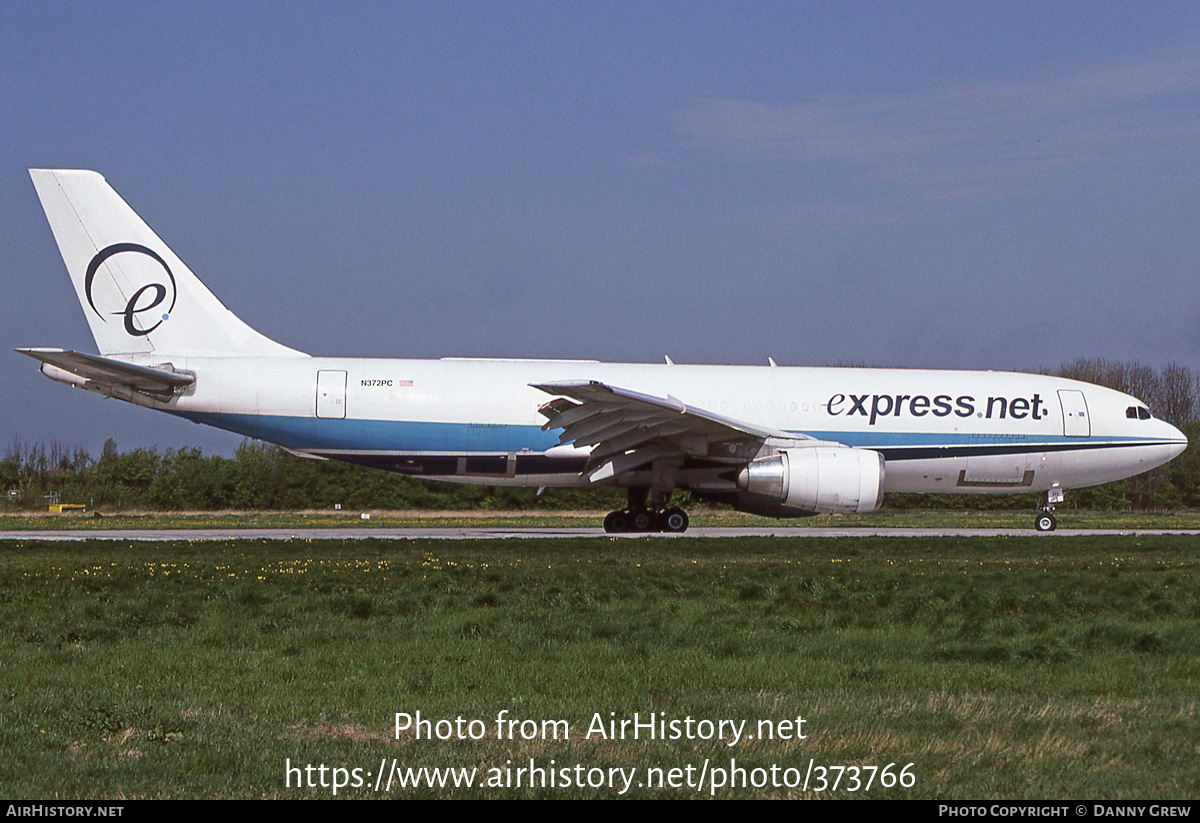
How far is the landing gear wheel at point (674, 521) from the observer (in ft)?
76.0

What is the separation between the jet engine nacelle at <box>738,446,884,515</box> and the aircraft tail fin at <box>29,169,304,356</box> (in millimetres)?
11019

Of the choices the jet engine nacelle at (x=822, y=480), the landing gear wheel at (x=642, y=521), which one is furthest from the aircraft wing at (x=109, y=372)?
the jet engine nacelle at (x=822, y=480)

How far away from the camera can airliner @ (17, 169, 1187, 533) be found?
22.1 meters

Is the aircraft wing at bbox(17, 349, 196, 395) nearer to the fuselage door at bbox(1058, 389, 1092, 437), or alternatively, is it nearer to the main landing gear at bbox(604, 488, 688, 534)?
the main landing gear at bbox(604, 488, 688, 534)

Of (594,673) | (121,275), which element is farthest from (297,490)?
(594,673)

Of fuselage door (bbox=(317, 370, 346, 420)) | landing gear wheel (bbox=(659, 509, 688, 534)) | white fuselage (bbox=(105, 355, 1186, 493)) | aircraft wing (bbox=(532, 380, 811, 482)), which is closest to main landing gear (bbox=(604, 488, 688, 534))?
landing gear wheel (bbox=(659, 509, 688, 534))

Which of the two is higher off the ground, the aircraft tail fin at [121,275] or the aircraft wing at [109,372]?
the aircraft tail fin at [121,275]

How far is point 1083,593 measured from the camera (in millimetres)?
12070

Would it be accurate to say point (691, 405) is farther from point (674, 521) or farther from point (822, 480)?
point (822, 480)

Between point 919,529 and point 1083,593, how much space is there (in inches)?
634

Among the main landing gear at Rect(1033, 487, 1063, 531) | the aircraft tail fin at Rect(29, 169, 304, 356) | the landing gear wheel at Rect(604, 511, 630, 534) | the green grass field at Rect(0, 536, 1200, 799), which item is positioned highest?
the aircraft tail fin at Rect(29, 169, 304, 356)

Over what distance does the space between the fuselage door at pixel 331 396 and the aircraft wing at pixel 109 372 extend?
95.6 inches

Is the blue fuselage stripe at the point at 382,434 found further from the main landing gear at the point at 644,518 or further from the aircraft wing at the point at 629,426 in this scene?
the main landing gear at the point at 644,518
